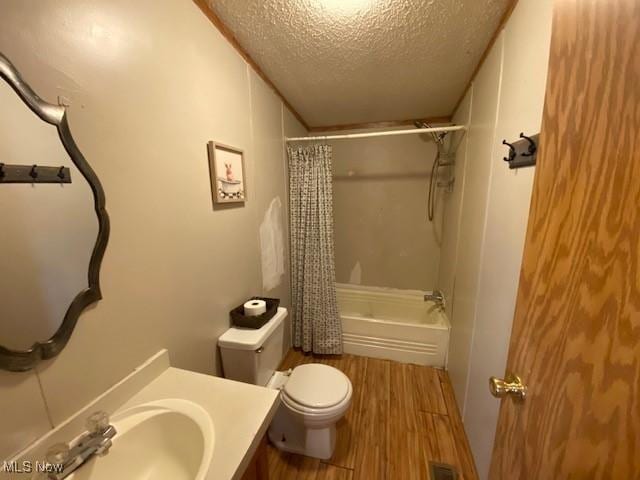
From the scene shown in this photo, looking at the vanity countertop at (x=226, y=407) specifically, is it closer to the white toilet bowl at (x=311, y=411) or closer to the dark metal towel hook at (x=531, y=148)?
the white toilet bowl at (x=311, y=411)

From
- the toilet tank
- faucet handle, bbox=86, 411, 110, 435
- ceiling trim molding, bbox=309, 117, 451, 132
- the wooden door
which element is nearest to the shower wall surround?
ceiling trim molding, bbox=309, 117, 451, 132

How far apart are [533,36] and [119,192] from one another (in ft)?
5.19

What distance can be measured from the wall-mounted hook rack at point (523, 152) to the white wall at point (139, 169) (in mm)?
1369

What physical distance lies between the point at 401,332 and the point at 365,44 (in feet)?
6.90

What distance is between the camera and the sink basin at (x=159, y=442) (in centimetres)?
75

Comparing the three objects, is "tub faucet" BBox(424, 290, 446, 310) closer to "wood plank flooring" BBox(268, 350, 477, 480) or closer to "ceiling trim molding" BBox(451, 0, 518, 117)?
"wood plank flooring" BBox(268, 350, 477, 480)

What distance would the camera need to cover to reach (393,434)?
1.64m

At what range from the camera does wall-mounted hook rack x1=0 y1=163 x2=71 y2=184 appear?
1.98 ft

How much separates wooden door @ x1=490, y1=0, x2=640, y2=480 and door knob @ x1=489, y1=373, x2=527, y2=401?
0.03m

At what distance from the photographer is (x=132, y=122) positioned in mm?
898

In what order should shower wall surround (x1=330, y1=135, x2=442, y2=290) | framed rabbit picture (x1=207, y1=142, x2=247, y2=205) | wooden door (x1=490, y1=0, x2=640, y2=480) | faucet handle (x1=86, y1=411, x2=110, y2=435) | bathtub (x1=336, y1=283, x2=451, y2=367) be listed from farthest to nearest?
shower wall surround (x1=330, y1=135, x2=442, y2=290) < bathtub (x1=336, y1=283, x2=451, y2=367) < framed rabbit picture (x1=207, y1=142, x2=247, y2=205) < faucet handle (x1=86, y1=411, x2=110, y2=435) < wooden door (x1=490, y1=0, x2=640, y2=480)

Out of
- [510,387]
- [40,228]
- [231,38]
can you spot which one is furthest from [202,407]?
[231,38]

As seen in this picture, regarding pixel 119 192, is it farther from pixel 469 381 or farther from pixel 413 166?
pixel 413 166

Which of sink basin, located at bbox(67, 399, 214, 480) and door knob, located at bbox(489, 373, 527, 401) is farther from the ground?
door knob, located at bbox(489, 373, 527, 401)
